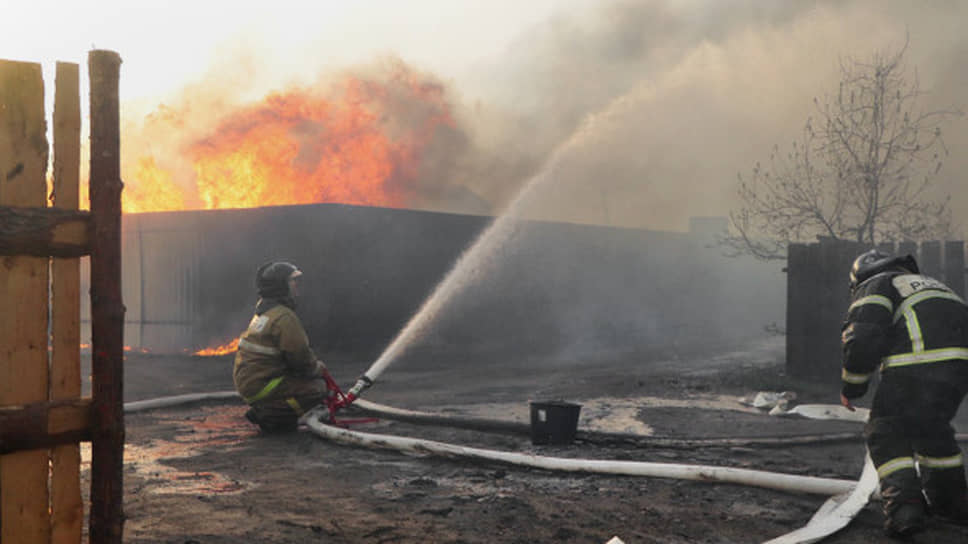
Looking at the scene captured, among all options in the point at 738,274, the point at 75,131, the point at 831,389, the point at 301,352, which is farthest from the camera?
the point at 738,274

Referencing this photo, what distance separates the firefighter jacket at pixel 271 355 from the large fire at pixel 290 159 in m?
12.1

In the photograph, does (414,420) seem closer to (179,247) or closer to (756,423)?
(756,423)

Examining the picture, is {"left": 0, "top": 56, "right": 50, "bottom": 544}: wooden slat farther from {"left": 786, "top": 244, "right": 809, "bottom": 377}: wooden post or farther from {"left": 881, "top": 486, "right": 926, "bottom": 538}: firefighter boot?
{"left": 786, "top": 244, "right": 809, "bottom": 377}: wooden post

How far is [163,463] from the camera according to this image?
20.9 feet

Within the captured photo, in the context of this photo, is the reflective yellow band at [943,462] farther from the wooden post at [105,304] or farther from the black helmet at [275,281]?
the black helmet at [275,281]

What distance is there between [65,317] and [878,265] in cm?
457

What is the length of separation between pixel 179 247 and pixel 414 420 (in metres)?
11.2

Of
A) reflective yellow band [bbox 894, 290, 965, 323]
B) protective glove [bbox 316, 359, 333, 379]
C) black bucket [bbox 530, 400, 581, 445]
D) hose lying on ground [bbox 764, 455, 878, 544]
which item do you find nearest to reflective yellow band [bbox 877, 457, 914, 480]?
hose lying on ground [bbox 764, 455, 878, 544]

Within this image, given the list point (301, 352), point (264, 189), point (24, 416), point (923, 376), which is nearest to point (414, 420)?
point (301, 352)

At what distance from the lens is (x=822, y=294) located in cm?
1029

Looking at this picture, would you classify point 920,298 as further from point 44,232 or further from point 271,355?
point 271,355

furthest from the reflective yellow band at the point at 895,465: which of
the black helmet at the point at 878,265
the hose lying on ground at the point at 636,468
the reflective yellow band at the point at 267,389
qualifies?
the reflective yellow band at the point at 267,389

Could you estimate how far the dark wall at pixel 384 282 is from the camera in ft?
52.0

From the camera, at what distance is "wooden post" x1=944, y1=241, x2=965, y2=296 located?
383 inches
